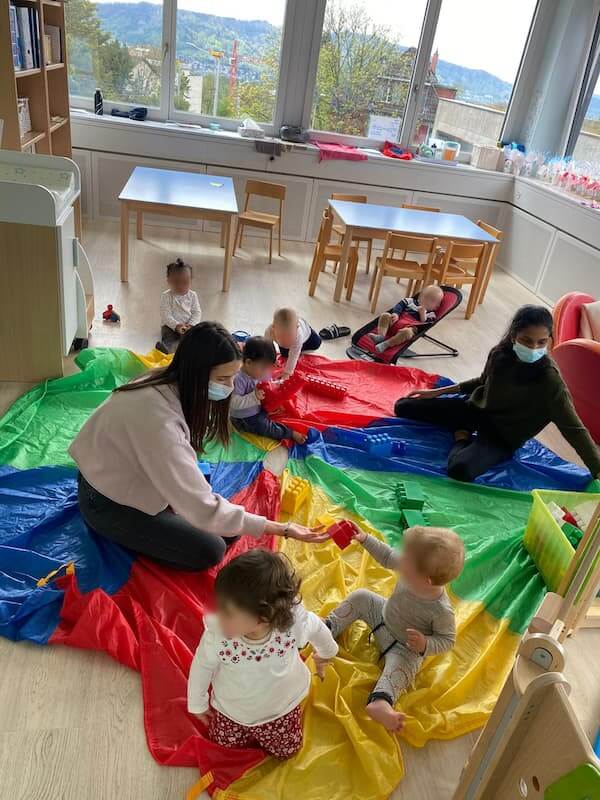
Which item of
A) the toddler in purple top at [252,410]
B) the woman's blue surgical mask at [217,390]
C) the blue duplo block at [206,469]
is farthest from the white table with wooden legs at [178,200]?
the woman's blue surgical mask at [217,390]

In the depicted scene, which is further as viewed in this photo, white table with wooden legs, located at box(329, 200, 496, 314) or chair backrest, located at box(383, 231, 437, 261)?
white table with wooden legs, located at box(329, 200, 496, 314)

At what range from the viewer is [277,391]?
3209 millimetres

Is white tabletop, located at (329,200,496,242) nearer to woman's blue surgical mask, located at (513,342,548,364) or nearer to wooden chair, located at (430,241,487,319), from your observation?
wooden chair, located at (430,241,487,319)

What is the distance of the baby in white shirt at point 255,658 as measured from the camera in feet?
4.36

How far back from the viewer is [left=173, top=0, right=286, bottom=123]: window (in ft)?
19.4

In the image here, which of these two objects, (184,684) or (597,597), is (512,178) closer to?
(597,597)

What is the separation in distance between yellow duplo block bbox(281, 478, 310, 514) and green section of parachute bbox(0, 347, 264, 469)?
0.32 meters

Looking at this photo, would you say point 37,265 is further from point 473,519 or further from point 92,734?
point 473,519

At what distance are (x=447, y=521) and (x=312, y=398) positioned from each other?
1098 mm

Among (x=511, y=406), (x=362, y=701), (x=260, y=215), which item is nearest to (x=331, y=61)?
(x=260, y=215)

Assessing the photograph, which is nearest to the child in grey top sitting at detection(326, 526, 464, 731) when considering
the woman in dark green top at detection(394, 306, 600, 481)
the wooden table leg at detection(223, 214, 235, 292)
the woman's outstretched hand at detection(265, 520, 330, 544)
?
the woman's outstretched hand at detection(265, 520, 330, 544)

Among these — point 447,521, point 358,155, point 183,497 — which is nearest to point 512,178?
point 358,155

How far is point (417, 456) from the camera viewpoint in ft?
10.0

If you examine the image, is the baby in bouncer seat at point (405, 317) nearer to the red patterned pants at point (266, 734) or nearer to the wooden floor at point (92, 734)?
the wooden floor at point (92, 734)
